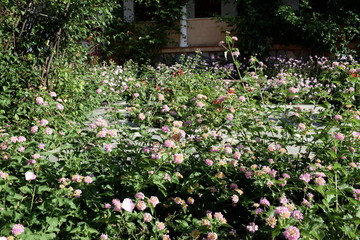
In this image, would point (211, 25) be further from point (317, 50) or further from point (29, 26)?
point (29, 26)

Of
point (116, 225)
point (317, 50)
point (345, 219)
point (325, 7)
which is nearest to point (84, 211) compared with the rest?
point (116, 225)

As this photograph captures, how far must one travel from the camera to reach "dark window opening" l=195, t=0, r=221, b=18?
430 inches

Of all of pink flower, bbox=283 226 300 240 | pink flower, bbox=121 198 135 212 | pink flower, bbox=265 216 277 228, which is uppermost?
pink flower, bbox=283 226 300 240

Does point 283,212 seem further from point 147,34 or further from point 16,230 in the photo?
point 147,34

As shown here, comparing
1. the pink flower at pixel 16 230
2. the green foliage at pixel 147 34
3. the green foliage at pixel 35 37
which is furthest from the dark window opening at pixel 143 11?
the pink flower at pixel 16 230

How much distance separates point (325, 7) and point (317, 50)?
47.7 inches

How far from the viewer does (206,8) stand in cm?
1114

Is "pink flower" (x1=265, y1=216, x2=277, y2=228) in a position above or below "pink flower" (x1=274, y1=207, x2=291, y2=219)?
below

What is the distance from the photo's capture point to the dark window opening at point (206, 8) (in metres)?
10.9

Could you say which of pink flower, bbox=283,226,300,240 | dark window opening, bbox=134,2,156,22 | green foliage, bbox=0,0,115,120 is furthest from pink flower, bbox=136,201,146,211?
dark window opening, bbox=134,2,156,22

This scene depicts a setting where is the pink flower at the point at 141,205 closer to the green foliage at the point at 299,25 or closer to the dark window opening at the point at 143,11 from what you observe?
the green foliage at the point at 299,25

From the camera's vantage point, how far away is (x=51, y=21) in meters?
4.68

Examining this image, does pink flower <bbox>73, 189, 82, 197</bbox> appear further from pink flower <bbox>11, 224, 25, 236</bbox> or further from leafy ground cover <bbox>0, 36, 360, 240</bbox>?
pink flower <bbox>11, 224, 25, 236</bbox>

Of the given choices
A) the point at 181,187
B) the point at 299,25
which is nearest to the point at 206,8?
the point at 299,25
